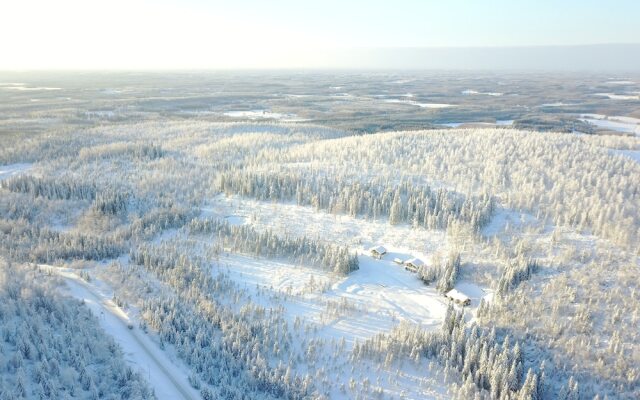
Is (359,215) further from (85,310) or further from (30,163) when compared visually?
(30,163)

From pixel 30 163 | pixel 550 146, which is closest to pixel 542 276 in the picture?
pixel 550 146

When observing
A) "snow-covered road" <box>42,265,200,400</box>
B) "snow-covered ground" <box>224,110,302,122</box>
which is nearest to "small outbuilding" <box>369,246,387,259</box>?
"snow-covered road" <box>42,265,200,400</box>

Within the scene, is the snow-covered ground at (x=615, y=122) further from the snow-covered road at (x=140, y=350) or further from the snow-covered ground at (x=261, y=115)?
the snow-covered road at (x=140, y=350)

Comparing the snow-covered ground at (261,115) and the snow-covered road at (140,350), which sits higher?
the snow-covered ground at (261,115)

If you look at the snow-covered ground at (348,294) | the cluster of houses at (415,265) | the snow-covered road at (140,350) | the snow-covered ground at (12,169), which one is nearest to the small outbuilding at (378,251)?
the cluster of houses at (415,265)

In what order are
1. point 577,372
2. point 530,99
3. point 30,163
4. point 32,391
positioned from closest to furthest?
point 32,391, point 577,372, point 30,163, point 530,99

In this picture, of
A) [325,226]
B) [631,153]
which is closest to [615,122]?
[631,153]

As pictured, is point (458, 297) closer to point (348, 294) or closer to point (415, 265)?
point (415, 265)
